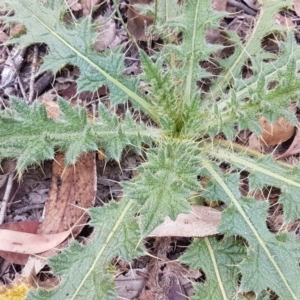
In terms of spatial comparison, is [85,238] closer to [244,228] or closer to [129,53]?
[244,228]

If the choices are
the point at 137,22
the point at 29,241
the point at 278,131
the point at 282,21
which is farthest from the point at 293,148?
the point at 29,241

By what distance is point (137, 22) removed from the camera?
2367 mm

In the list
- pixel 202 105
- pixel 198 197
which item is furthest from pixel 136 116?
pixel 198 197

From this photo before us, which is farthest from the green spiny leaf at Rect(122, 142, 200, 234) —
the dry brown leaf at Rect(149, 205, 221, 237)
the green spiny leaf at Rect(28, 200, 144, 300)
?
the dry brown leaf at Rect(149, 205, 221, 237)

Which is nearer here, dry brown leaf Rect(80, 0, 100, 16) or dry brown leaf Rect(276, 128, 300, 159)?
dry brown leaf Rect(276, 128, 300, 159)

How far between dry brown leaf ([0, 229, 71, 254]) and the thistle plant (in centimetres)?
21

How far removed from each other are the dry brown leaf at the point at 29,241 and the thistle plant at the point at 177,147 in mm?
214

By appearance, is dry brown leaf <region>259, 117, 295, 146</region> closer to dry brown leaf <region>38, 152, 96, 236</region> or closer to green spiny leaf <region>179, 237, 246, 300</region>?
green spiny leaf <region>179, 237, 246, 300</region>

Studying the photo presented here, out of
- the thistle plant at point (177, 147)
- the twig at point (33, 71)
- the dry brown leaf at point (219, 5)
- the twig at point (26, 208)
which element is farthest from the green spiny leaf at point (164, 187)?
the dry brown leaf at point (219, 5)

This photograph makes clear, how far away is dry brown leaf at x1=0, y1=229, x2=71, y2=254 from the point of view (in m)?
2.00

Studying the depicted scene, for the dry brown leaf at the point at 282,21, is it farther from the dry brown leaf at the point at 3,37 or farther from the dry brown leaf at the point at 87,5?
the dry brown leaf at the point at 3,37

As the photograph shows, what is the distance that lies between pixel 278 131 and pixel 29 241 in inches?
42.3

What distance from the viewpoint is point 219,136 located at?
2129 millimetres

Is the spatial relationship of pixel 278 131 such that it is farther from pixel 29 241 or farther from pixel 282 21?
pixel 29 241
